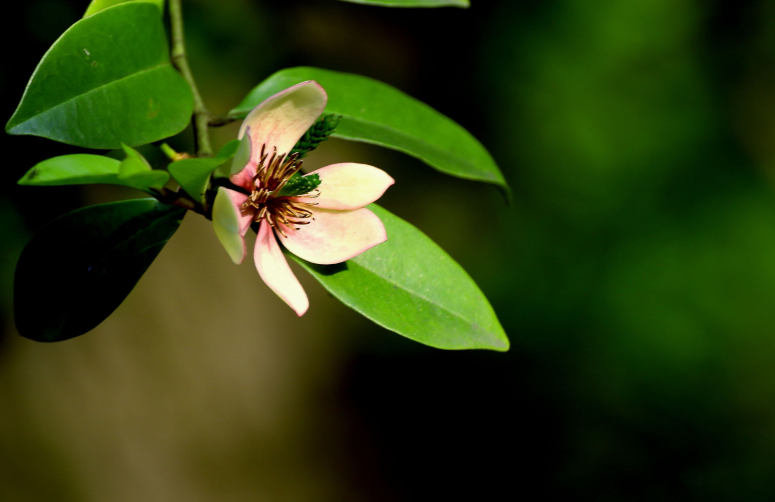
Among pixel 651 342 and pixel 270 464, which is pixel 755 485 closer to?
pixel 651 342

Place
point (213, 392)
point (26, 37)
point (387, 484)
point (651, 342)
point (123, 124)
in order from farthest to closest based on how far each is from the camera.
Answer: point (387, 484)
point (213, 392)
point (651, 342)
point (26, 37)
point (123, 124)

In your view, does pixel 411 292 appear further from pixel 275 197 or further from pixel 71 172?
pixel 71 172

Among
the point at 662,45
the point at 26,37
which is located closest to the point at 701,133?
the point at 662,45

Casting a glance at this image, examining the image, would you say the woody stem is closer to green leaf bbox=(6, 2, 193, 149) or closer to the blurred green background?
green leaf bbox=(6, 2, 193, 149)

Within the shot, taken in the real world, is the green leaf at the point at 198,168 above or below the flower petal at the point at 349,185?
above

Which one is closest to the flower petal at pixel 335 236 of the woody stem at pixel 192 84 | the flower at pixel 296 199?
the flower at pixel 296 199

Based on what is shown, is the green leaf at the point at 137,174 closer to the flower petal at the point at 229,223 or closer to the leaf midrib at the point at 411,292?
the flower petal at the point at 229,223

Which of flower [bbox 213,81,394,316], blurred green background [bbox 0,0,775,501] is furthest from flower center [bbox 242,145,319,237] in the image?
blurred green background [bbox 0,0,775,501]
